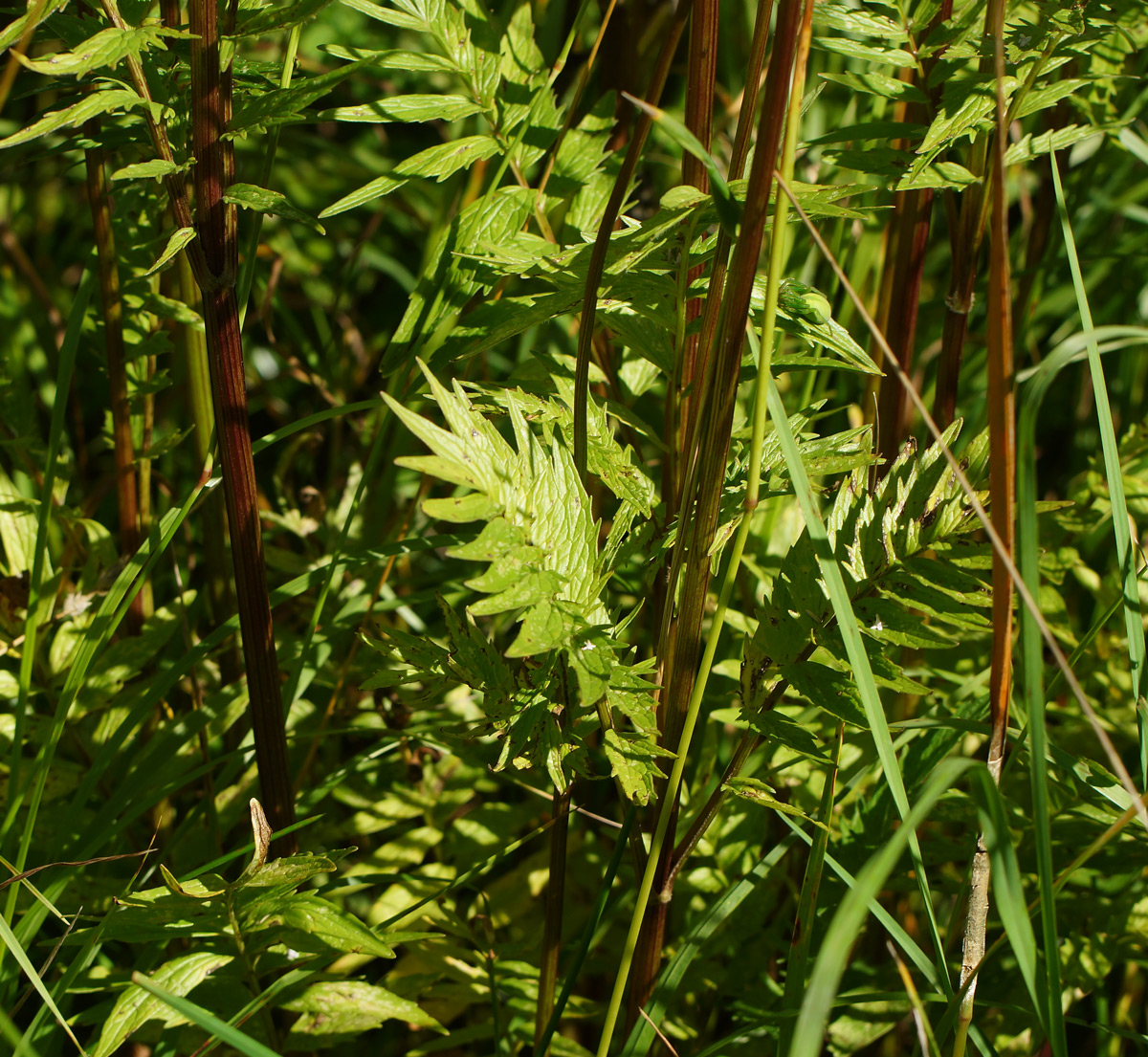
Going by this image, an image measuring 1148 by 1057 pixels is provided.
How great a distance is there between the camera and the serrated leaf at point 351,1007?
788mm

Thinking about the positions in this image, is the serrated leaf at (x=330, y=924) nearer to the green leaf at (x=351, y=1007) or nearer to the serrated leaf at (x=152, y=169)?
the green leaf at (x=351, y=1007)

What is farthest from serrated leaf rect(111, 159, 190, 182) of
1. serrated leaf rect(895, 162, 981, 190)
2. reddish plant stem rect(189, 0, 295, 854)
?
serrated leaf rect(895, 162, 981, 190)

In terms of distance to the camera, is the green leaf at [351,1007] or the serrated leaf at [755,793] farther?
the green leaf at [351,1007]

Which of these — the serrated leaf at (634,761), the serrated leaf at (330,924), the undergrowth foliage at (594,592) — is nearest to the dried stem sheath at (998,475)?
the undergrowth foliage at (594,592)

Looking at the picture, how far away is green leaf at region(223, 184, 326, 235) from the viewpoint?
636 mm

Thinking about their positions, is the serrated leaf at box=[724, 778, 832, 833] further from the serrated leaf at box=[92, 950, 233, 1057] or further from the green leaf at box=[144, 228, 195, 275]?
the green leaf at box=[144, 228, 195, 275]

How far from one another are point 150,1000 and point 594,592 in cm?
40

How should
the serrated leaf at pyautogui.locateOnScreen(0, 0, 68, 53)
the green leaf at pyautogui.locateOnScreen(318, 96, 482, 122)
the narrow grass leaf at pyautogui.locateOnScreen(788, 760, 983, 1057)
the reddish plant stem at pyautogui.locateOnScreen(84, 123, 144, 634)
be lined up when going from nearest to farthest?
the narrow grass leaf at pyautogui.locateOnScreen(788, 760, 983, 1057)
the serrated leaf at pyautogui.locateOnScreen(0, 0, 68, 53)
the green leaf at pyautogui.locateOnScreen(318, 96, 482, 122)
the reddish plant stem at pyautogui.locateOnScreen(84, 123, 144, 634)

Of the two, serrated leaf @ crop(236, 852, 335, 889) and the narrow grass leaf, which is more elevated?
the narrow grass leaf

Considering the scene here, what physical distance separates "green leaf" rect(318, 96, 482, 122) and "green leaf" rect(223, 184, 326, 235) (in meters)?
0.14

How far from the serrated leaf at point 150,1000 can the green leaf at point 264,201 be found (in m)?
0.51

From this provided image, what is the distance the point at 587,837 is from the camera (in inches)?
42.4

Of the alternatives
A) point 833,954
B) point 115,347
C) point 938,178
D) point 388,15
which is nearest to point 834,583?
point 833,954

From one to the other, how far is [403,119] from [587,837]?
735 mm
